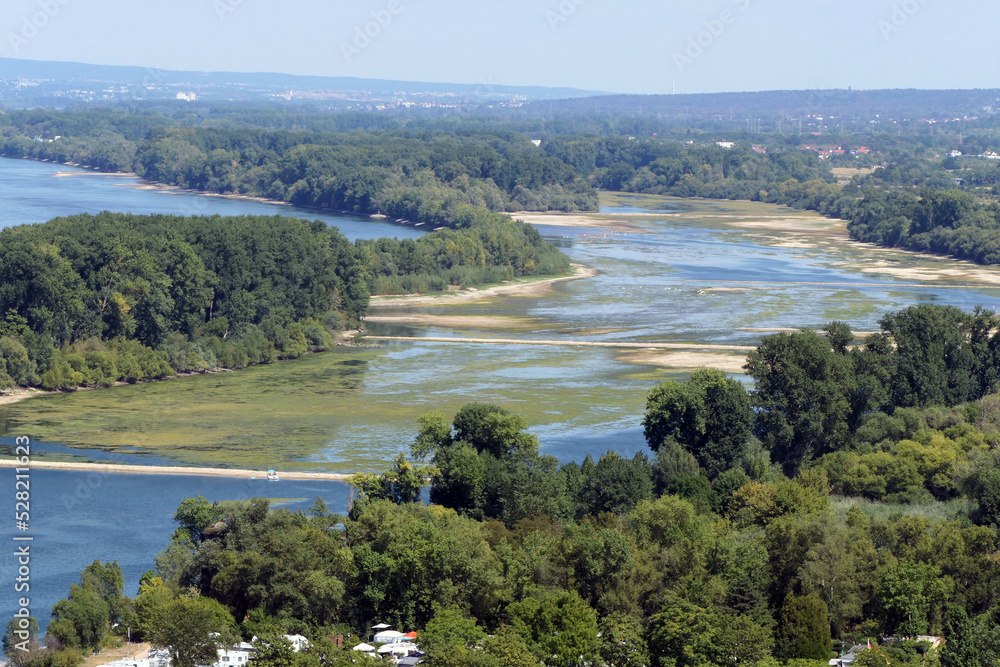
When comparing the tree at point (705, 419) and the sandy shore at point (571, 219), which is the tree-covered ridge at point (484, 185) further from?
the tree at point (705, 419)

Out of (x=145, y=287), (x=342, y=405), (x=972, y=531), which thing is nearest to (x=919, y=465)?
(x=972, y=531)

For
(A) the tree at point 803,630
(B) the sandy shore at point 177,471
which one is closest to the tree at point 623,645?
(A) the tree at point 803,630

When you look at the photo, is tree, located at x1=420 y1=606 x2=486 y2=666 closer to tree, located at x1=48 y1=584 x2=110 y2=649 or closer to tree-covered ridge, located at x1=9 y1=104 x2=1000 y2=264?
tree, located at x1=48 y1=584 x2=110 y2=649

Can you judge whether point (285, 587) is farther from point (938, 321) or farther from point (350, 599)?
point (938, 321)

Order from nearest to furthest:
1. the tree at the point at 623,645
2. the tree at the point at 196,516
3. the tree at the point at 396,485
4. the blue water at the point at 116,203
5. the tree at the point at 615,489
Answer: the tree at the point at 623,645
the tree at the point at 196,516
the tree at the point at 396,485
the tree at the point at 615,489
the blue water at the point at 116,203

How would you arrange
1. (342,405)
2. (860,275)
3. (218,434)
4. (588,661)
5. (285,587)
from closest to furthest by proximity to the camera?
(588,661), (285,587), (218,434), (342,405), (860,275)

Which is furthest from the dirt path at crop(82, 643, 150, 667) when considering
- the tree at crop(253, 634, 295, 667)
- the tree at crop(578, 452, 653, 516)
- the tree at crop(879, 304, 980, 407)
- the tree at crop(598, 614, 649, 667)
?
the tree at crop(879, 304, 980, 407)
